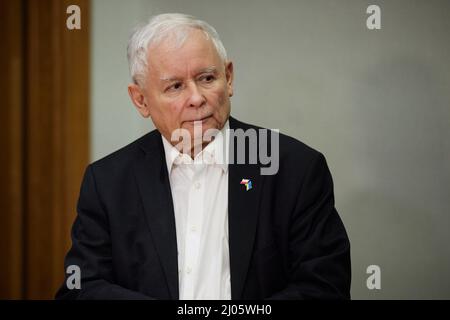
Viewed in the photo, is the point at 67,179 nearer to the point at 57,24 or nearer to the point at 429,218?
the point at 57,24

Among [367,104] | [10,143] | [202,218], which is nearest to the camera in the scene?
[202,218]

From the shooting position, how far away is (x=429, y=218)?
210 centimetres

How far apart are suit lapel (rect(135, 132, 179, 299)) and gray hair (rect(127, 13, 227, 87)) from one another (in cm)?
28

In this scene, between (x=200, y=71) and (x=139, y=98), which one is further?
(x=139, y=98)

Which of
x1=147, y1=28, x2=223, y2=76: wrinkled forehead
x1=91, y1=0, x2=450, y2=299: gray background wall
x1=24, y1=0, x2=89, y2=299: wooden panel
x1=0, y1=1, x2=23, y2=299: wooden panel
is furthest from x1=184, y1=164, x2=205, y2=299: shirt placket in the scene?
x1=0, y1=1, x2=23, y2=299: wooden panel

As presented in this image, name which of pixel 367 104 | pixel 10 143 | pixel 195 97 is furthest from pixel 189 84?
pixel 10 143

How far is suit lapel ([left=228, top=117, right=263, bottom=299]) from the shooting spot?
5.20 ft

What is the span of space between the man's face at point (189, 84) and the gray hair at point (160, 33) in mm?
19

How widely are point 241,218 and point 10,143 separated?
1.19 meters

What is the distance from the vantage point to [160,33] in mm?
1570

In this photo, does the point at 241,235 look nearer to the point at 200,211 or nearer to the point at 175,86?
the point at 200,211

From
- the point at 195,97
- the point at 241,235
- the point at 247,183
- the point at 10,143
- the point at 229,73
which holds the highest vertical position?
the point at 229,73

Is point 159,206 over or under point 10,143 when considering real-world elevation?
under

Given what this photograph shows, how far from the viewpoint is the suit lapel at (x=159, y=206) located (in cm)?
159
